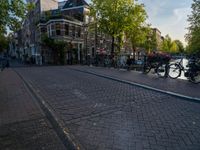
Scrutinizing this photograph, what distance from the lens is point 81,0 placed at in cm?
3962

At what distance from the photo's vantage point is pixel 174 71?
38.2ft

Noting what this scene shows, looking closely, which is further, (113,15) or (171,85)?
(113,15)

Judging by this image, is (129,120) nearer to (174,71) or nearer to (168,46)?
(174,71)

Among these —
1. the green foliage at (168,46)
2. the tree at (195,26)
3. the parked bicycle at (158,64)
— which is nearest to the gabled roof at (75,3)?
the tree at (195,26)

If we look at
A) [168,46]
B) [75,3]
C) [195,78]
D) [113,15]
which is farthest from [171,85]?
[168,46]

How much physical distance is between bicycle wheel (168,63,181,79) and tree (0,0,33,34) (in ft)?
28.2

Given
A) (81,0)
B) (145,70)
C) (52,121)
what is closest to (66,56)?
(81,0)

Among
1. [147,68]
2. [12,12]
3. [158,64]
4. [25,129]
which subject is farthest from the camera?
[147,68]

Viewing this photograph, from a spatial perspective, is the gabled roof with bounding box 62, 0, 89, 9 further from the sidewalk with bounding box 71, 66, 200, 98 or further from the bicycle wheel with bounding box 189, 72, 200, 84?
the bicycle wheel with bounding box 189, 72, 200, 84

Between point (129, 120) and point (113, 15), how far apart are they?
904 inches

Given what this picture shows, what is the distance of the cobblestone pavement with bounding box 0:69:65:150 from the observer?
11.3 feet

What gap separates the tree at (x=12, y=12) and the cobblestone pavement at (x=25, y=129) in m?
3.73

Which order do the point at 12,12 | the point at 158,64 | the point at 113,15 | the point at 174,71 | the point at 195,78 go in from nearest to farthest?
the point at 12,12, the point at 195,78, the point at 174,71, the point at 158,64, the point at 113,15

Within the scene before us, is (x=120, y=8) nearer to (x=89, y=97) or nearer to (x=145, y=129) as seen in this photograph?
(x=89, y=97)
